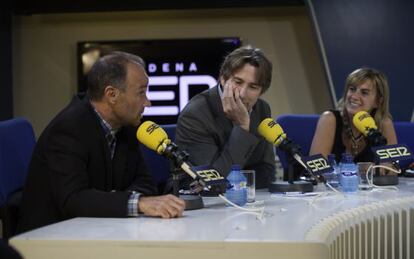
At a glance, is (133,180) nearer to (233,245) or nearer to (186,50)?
(233,245)

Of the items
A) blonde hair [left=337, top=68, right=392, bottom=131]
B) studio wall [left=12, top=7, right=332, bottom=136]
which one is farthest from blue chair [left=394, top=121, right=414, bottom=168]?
studio wall [left=12, top=7, right=332, bottom=136]

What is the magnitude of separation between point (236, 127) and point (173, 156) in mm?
660

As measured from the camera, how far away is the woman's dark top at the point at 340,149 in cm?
349

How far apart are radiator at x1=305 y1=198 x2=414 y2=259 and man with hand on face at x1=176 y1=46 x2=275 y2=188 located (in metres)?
0.64

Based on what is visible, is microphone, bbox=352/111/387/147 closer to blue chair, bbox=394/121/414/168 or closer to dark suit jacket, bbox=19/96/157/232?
blue chair, bbox=394/121/414/168

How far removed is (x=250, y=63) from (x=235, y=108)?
220 mm

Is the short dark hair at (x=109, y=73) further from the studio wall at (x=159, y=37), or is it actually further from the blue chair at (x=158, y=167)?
the studio wall at (x=159, y=37)

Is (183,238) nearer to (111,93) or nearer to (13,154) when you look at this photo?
(111,93)

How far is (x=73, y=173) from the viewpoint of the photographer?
2.21 m

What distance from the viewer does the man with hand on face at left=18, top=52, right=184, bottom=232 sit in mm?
2092

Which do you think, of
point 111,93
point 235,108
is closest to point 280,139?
point 235,108

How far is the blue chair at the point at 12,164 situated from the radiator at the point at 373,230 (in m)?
1.23

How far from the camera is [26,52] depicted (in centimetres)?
575

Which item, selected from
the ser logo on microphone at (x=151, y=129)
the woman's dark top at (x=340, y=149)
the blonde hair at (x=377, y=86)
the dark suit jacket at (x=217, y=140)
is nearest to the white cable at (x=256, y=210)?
the ser logo on microphone at (x=151, y=129)
